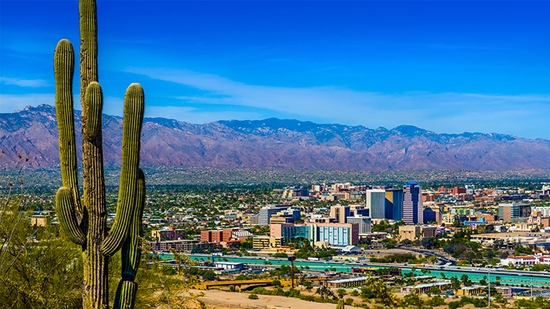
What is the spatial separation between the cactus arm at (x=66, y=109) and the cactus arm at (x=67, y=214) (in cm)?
17

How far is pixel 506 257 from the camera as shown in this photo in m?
72.9

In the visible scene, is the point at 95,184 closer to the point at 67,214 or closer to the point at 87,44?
the point at 67,214

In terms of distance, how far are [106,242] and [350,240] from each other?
81.7 m

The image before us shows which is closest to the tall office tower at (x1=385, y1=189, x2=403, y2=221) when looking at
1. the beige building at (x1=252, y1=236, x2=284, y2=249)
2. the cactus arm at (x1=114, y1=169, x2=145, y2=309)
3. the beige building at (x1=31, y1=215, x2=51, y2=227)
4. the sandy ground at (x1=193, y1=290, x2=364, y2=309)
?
the beige building at (x1=252, y1=236, x2=284, y2=249)

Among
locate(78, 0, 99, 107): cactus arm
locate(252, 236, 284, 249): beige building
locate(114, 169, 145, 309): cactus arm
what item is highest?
locate(78, 0, 99, 107): cactus arm

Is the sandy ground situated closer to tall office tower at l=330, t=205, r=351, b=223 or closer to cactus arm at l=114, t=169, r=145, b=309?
cactus arm at l=114, t=169, r=145, b=309

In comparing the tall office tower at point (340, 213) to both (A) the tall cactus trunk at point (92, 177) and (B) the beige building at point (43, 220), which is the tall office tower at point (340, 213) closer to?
(B) the beige building at point (43, 220)

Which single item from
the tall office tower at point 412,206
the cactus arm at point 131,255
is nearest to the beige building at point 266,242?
the tall office tower at point 412,206

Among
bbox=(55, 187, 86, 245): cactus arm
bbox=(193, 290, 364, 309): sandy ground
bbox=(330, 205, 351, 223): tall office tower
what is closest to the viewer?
bbox=(55, 187, 86, 245): cactus arm

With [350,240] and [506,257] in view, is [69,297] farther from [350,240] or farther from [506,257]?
[350,240]

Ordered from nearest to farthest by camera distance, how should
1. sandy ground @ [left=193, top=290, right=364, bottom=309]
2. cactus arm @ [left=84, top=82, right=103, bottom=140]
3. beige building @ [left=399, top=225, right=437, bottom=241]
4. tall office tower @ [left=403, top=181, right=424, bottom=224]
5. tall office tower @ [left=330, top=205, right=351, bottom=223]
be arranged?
→ cactus arm @ [left=84, top=82, right=103, bottom=140], sandy ground @ [left=193, top=290, right=364, bottom=309], beige building @ [left=399, top=225, right=437, bottom=241], tall office tower @ [left=330, top=205, right=351, bottom=223], tall office tower @ [left=403, top=181, right=424, bottom=224]

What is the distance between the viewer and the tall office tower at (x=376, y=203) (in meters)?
125

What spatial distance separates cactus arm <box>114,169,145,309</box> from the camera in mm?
10094

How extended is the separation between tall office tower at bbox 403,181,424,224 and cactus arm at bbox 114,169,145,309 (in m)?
112
